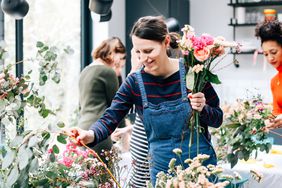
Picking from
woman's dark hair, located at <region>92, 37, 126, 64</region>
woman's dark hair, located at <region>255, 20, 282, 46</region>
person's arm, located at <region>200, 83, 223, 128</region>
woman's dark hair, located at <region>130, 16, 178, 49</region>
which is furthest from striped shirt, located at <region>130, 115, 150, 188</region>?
woman's dark hair, located at <region>255, 20, 282, 46</region>

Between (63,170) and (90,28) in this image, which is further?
(90,28)

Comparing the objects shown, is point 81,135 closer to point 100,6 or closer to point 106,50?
point 106,50

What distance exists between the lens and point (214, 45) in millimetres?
1521

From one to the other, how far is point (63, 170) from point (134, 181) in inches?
31.0

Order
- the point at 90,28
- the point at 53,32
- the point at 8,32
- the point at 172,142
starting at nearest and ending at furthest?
the point at 172,142
the point at 8,32
the point at 53,32
the point at 90,28

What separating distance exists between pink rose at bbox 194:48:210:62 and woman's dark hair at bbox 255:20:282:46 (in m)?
1.29

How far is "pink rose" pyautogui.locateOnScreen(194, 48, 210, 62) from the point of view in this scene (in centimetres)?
149

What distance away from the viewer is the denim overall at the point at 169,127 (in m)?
1.81

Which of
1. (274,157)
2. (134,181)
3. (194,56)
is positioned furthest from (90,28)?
(194,56)

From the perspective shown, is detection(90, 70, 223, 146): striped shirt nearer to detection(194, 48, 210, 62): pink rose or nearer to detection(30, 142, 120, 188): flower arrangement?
detection(30, 142, 120, 188): flower arrangement

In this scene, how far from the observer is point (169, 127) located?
1.83 m

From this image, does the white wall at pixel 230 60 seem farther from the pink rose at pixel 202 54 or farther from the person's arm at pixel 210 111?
the pink rose at pixel 202 54

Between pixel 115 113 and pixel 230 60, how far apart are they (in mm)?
4027

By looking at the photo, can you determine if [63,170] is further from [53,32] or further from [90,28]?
[90,28]
